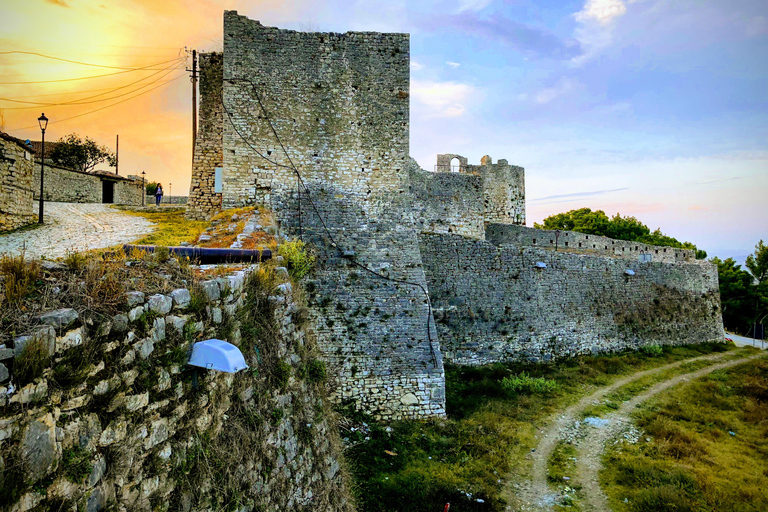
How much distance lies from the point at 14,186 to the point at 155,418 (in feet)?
39.7

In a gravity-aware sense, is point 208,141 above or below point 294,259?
Result: above

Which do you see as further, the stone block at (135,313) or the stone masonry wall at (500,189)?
the stone masonry wall at (500,189)

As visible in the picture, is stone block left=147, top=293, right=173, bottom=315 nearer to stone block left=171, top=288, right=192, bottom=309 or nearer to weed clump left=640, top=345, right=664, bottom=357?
stone block left=171, top=288, right=192, bottom=309

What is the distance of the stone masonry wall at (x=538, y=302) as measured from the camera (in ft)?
51.7

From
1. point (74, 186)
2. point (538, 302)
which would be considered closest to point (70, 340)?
point (538, 302)

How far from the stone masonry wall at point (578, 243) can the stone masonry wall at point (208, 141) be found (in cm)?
1712

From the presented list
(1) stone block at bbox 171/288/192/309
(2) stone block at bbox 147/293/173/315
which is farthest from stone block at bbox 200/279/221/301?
(2) stone block at bbox 147/293/173/315

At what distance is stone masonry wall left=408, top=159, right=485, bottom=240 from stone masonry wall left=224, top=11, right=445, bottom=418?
31.4ft

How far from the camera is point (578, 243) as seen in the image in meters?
27.7

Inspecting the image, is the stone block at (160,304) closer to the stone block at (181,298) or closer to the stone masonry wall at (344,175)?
the stone block at (181,298)

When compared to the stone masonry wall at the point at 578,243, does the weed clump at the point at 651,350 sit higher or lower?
lower

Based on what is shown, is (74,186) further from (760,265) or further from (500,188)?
(760,265)

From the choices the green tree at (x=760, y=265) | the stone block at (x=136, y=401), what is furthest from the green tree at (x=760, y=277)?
the stone block at (x=136, y=401)

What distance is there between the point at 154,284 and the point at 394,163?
941 cm
